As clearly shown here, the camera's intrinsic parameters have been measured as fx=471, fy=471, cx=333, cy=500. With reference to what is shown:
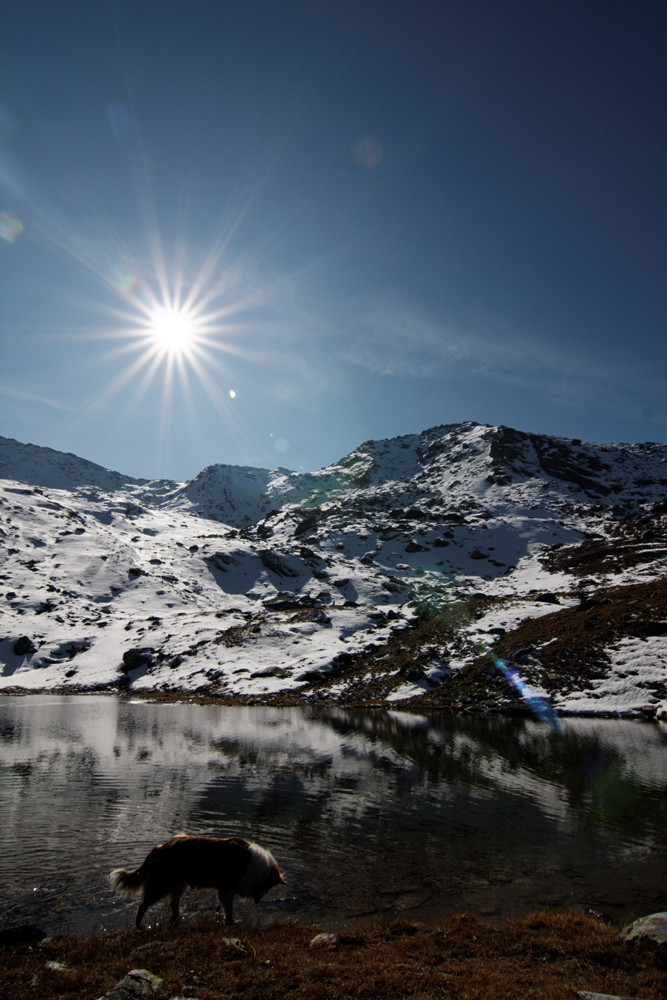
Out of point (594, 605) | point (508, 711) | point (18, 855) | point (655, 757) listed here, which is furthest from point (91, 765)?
point (594, 605)

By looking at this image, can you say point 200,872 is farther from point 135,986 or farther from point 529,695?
point 529,695

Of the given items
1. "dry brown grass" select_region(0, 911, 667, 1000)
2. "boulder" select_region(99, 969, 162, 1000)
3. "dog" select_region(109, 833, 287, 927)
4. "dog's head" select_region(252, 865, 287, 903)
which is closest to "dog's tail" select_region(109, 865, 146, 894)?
"dog" select_region(109, 833, 287, 927)

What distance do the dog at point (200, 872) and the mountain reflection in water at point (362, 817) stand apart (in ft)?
4.08

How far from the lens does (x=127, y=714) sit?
5072cm

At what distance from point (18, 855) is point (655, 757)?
28693 millimetres

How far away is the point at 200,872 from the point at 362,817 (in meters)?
9.20

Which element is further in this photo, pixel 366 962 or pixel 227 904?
pixel 227 904

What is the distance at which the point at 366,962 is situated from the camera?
8.10 m

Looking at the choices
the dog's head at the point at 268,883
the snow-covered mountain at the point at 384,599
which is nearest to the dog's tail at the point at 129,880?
the dog's head at the point at 268,883

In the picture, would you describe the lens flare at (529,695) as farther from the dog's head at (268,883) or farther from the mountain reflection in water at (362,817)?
the dog's head at (268,883)

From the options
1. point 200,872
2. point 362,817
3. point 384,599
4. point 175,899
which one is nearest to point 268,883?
point 200,872

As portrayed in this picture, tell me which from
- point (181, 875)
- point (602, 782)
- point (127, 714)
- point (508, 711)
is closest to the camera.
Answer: point (181, 875)

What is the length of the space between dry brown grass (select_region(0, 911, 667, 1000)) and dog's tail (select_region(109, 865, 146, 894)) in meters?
0.71

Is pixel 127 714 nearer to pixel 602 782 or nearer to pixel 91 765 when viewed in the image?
pixel 91 765
